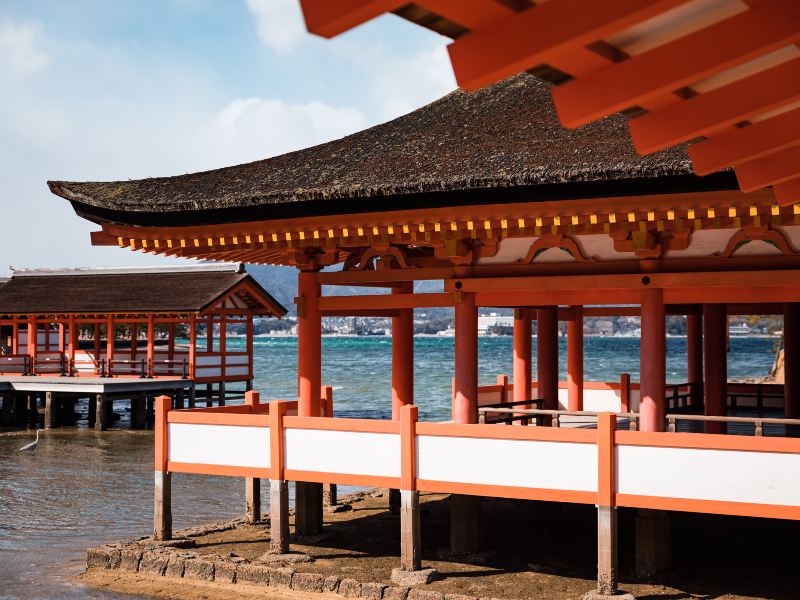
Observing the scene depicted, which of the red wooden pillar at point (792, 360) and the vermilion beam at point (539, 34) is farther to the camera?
the red wooden pillar at point (792, 360)

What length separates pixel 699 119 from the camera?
362 centimetres

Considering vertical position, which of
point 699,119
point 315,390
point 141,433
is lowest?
point 141,433

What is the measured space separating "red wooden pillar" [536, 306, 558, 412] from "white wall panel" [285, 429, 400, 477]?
5114mm

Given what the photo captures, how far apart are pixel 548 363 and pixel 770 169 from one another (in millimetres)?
12339

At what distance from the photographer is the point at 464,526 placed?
1293cm

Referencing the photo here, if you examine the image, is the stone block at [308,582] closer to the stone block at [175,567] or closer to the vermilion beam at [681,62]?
the stone block at [175,567]

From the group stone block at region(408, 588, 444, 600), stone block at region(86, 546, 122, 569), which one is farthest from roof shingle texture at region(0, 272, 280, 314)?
stone block at region(408, 588, 444, 600)

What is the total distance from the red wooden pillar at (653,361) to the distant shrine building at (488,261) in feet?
0.08

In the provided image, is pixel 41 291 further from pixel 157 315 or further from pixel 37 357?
pixel 157 315

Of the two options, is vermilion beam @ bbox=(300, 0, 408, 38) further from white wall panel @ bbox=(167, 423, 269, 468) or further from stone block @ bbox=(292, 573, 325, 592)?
white wall panel @ bbox=(167, 423, 269, 468)

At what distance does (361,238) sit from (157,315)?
2689cm

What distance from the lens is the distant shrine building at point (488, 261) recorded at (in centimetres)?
1052

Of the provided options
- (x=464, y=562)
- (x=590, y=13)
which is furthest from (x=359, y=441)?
(x=590, y=13)

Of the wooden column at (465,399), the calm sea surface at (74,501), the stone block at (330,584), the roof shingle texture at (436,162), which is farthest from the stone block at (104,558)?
the roof shingle texture at (436,162)
